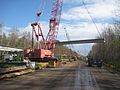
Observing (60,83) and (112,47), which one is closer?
(60,83)

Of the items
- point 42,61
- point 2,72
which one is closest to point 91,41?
point 42,61

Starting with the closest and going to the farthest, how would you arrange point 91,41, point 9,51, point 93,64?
point 9,51 < point 93,64 < point 91,41

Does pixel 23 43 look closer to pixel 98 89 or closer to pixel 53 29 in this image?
pixel 53 29

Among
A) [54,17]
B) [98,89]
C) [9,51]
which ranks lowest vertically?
[98,89]

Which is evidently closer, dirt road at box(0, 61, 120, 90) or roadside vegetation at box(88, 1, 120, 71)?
dirt road at box(0, 61, 120, 90)

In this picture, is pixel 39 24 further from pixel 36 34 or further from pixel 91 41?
pixel 91 41

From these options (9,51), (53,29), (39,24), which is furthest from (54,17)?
(9,51)

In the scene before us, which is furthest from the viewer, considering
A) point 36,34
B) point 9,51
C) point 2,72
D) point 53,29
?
A: point 53,29

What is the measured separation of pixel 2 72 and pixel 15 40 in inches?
3984

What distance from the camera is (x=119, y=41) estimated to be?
51.7 meters

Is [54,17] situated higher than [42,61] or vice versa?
[54,17]

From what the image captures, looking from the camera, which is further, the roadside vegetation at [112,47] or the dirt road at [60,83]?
the roadside vegetation at [112,47]

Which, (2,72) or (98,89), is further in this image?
(2,72)

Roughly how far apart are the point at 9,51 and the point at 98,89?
4069 cm
